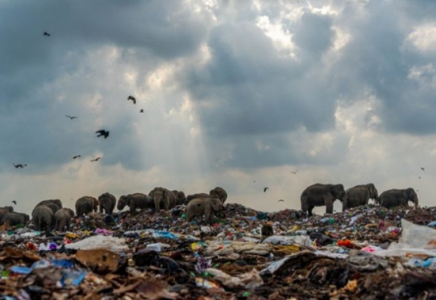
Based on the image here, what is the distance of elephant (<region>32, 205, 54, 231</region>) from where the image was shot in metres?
20.7

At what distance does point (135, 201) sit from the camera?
26.9 m

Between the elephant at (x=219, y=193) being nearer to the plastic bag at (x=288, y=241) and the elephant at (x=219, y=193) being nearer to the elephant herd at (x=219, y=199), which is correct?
the elephant herd at (x=219, y=199)

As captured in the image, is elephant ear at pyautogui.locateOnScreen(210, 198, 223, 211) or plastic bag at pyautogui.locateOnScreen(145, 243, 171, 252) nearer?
plastic bag at pyautogui.locateOnScreen(145, 243, 171, 252)

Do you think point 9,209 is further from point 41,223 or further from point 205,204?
point 205,204

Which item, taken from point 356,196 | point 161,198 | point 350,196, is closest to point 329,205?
point 350,196

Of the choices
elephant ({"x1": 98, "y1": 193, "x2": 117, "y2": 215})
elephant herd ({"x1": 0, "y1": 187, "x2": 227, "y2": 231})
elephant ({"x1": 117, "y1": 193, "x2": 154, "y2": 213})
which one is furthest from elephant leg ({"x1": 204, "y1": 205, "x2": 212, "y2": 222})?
elephant ({"x1": 98, "y1": 193, "x2": 117, "y2": 215})

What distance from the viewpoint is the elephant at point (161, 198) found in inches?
1023

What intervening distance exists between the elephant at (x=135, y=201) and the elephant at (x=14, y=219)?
4.30 meters

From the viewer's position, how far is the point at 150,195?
27.2 m

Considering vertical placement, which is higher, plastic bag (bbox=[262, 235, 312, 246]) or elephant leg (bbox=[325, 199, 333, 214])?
elephant leg (bbox=[325, 199, 333, 214])

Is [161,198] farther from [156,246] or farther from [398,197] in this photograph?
[156,246]

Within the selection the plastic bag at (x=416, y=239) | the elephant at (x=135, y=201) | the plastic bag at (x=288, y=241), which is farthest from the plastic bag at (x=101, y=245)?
the elephant at (x=135, y=201)

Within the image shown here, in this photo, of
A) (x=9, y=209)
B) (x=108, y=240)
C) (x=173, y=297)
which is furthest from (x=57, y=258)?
(x=9, y=209)

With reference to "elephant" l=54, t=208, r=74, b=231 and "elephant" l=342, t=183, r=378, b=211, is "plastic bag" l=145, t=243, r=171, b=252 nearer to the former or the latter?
"elephant" l=54, t=208, r=74, b=231
